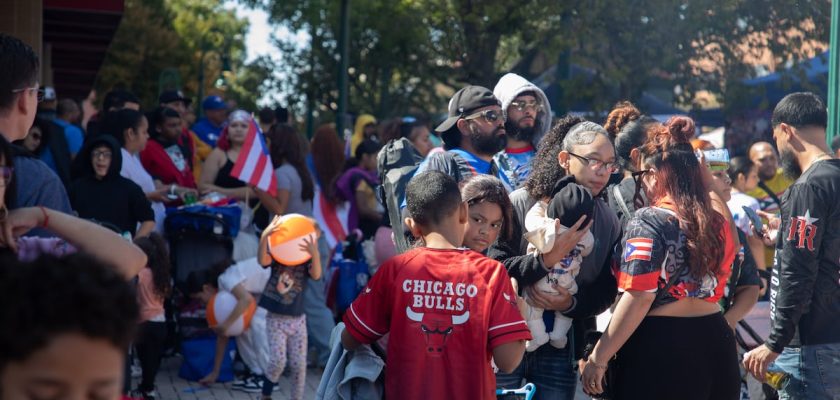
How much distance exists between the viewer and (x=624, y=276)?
4559 millimetres

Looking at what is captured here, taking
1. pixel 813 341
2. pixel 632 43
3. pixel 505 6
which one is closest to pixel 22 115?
pixel 813 341

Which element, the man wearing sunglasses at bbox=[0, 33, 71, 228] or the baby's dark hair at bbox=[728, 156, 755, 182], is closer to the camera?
the man wearing sunglasses at bbox=[0, 33, 71, 228]

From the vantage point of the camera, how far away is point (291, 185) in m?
9.83

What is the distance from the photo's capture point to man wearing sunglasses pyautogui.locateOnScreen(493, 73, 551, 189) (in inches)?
231

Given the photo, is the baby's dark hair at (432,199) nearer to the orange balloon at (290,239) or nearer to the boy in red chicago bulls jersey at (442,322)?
the boy in red chicago bulls jersey at (442,322)

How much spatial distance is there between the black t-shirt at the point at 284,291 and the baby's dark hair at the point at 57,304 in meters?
6.28

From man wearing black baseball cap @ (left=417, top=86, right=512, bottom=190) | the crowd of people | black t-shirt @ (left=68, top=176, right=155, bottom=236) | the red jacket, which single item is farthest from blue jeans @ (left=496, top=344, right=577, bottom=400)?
the red jacket

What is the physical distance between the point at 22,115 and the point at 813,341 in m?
3.64

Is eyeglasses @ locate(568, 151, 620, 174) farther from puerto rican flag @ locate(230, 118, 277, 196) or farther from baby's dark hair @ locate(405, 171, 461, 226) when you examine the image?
puerto rican flag @ locate(230, 118, 277, 196)

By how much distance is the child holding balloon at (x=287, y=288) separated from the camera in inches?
315

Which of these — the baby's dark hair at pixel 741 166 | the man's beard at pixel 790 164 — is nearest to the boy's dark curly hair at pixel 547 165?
the man's beard at pixel 790 164

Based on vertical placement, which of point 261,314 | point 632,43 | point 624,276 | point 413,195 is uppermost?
point 632,43

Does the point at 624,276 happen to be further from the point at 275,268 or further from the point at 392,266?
the point at 275,268

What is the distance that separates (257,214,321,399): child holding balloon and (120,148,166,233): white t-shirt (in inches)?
56.4
